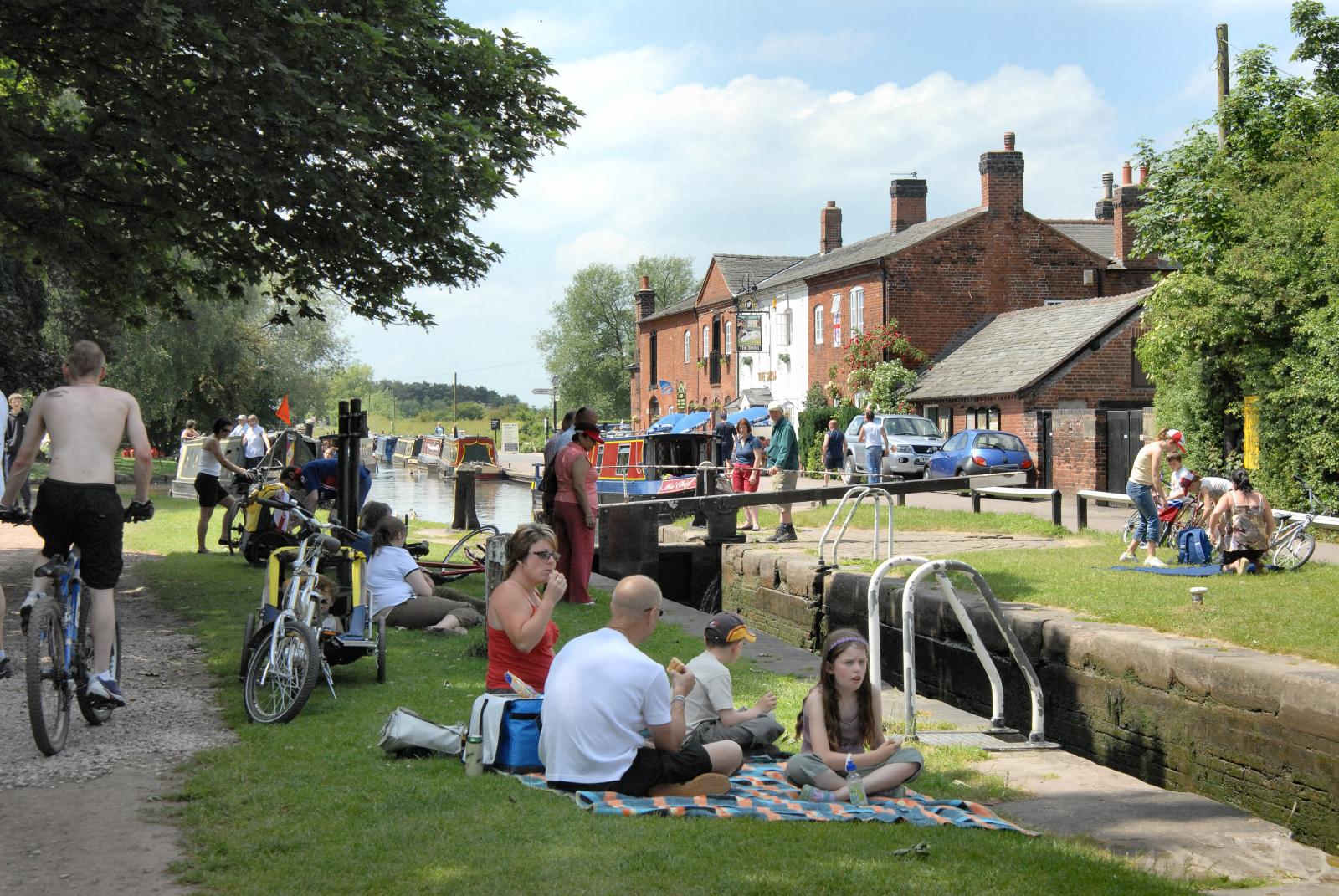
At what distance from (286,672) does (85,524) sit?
4.63ft

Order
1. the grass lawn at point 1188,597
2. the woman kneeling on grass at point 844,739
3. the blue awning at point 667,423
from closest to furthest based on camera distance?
the woman kneeling on grass at point 844,739, the grass lawn at point 1188,597, the blue awning at point 667,423

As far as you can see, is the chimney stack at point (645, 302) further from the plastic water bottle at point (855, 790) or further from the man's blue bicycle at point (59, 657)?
the plastic water bottle at point (855, 790)

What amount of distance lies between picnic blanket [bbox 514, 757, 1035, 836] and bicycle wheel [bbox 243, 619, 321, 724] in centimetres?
187

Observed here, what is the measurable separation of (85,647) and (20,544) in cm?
1313

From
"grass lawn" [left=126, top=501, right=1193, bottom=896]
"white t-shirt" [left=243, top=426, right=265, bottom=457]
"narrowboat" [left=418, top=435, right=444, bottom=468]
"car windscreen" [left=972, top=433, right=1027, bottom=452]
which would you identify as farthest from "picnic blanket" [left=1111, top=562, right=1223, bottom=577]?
"narrowboat" [left=418, top=435, right=444, bottom=468]

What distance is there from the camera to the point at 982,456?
1251 inches

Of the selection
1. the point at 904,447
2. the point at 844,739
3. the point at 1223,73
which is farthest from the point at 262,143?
the point at 904,447

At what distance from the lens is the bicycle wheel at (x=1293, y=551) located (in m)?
14.2

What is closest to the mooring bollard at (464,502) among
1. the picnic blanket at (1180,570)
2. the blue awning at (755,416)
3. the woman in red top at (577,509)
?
the woman in red top at (577,509)

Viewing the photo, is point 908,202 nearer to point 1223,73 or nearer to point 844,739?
point 1223,73

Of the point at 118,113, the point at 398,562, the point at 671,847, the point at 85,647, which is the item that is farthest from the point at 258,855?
the point at 118,113

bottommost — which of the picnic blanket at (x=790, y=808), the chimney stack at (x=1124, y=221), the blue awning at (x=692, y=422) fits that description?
the picnic blanket at (x=790, y=808)

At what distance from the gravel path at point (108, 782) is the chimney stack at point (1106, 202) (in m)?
52.1

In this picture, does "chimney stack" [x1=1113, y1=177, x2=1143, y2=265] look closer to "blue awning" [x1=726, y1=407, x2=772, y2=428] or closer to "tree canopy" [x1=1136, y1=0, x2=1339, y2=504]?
"blue awning" [x1=726, y1=407, x2=772, y2=428]
